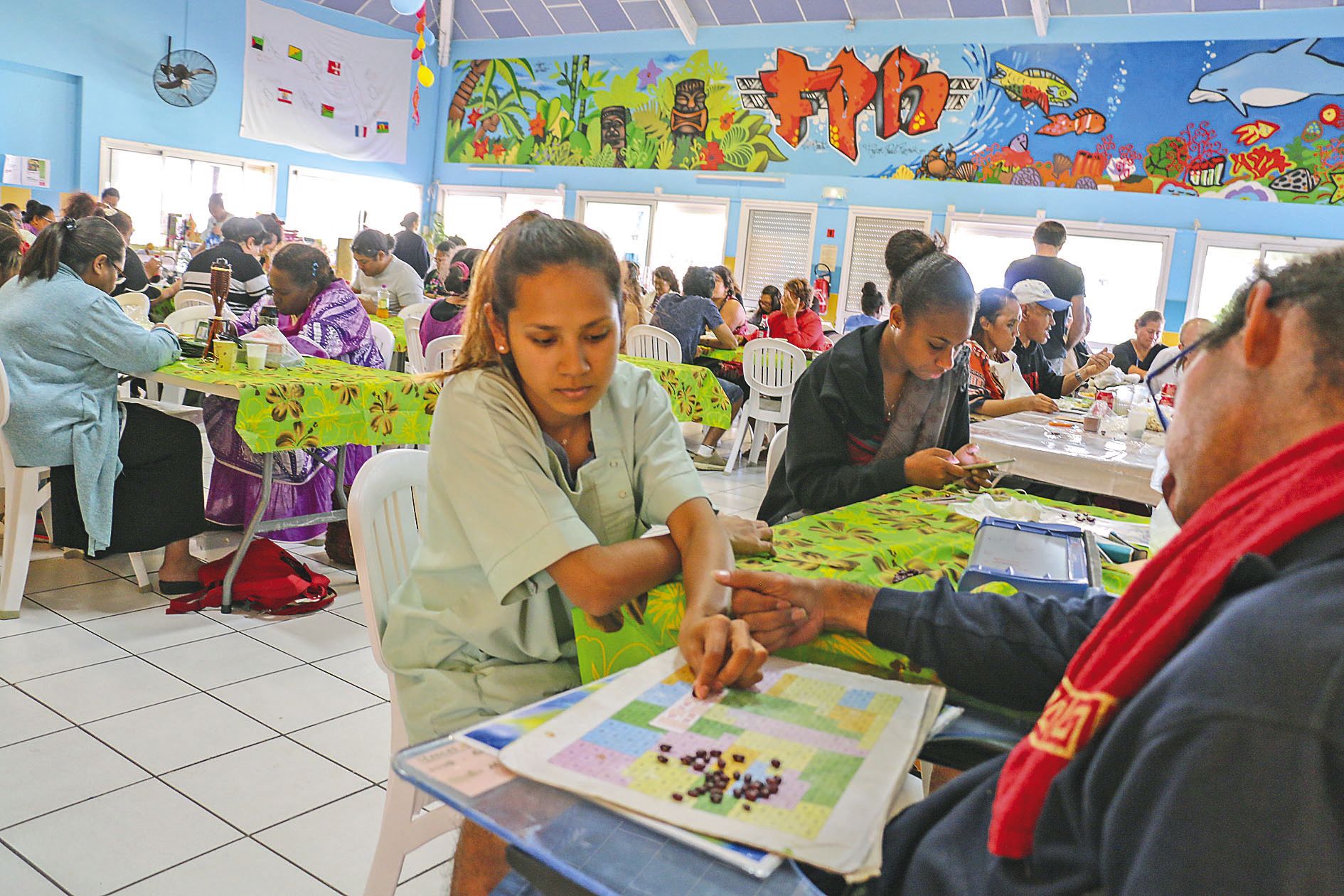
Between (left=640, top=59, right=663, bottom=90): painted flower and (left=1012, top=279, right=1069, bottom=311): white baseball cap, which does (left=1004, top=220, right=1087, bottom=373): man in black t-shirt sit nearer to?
(left=1012, top=279, right=1069, bottom=311): white baseball cap

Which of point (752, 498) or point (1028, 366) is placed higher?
point (1028, 366)

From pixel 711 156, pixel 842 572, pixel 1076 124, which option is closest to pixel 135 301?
pixel 842 572

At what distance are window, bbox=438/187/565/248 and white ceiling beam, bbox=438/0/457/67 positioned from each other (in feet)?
5.78

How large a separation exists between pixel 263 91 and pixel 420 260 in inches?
179

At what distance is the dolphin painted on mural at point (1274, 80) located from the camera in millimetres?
8375

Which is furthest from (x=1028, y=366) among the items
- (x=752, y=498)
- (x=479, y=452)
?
(x=479, y=452)

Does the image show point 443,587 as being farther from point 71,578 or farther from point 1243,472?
point 71,578

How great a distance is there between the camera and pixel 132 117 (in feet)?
34.7

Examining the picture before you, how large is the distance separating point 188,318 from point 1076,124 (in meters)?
8.10

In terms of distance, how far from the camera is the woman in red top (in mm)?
→ 6910

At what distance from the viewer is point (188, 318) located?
4.70 meters

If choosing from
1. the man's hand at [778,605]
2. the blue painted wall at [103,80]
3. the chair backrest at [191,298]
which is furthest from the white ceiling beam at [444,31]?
the man's hand at [778,605]

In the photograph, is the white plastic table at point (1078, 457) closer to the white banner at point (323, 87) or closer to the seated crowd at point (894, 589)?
the seated crowd at point (894, 589)

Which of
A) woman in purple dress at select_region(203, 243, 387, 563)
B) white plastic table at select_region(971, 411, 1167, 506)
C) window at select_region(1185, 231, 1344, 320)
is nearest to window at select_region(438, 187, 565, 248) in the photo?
window at select_region(1185, 231, 1344, 320)
